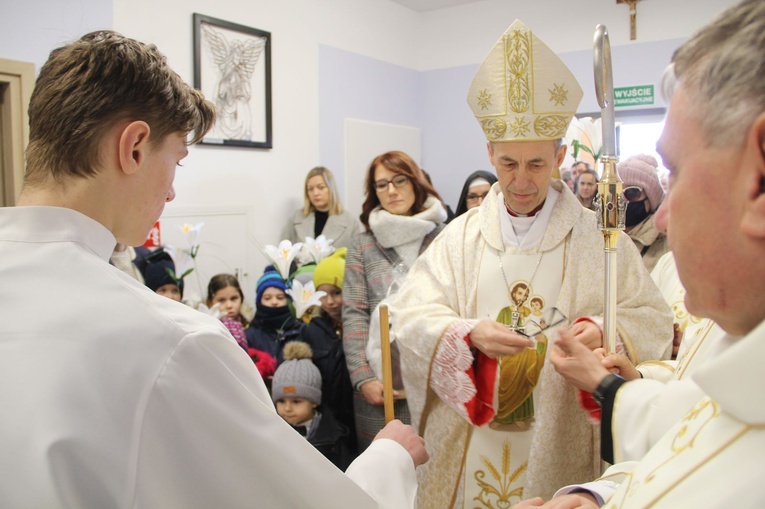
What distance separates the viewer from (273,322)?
3.71 meters

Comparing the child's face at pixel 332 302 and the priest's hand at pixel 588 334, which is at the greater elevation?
the priest's hand at pixel 588 334

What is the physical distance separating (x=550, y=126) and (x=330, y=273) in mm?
1837

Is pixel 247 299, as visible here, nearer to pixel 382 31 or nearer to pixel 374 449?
pixel 382 31

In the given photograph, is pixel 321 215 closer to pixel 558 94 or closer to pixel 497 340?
pixel 558 94

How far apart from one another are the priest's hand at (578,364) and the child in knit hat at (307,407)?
65.3 inches

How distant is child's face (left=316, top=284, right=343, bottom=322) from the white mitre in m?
Answer: 1.67

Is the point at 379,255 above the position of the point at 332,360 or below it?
above

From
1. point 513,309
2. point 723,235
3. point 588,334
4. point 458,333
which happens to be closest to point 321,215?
point 513,309

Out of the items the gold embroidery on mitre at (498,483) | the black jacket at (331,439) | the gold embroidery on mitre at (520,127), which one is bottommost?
the black jacket at (331,439)

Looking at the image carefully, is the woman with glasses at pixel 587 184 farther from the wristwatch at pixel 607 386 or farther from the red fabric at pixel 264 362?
the wristwatch at pixel 607 386

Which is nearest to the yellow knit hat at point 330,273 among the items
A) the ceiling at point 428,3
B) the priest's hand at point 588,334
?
the priest's hand at point 588,334

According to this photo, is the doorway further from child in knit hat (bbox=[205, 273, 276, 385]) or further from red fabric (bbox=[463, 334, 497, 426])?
red fabric (bbox=[463, 334, 497, 426])

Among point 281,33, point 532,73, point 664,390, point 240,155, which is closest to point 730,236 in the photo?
point 664,390

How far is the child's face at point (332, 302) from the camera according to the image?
140 inches
